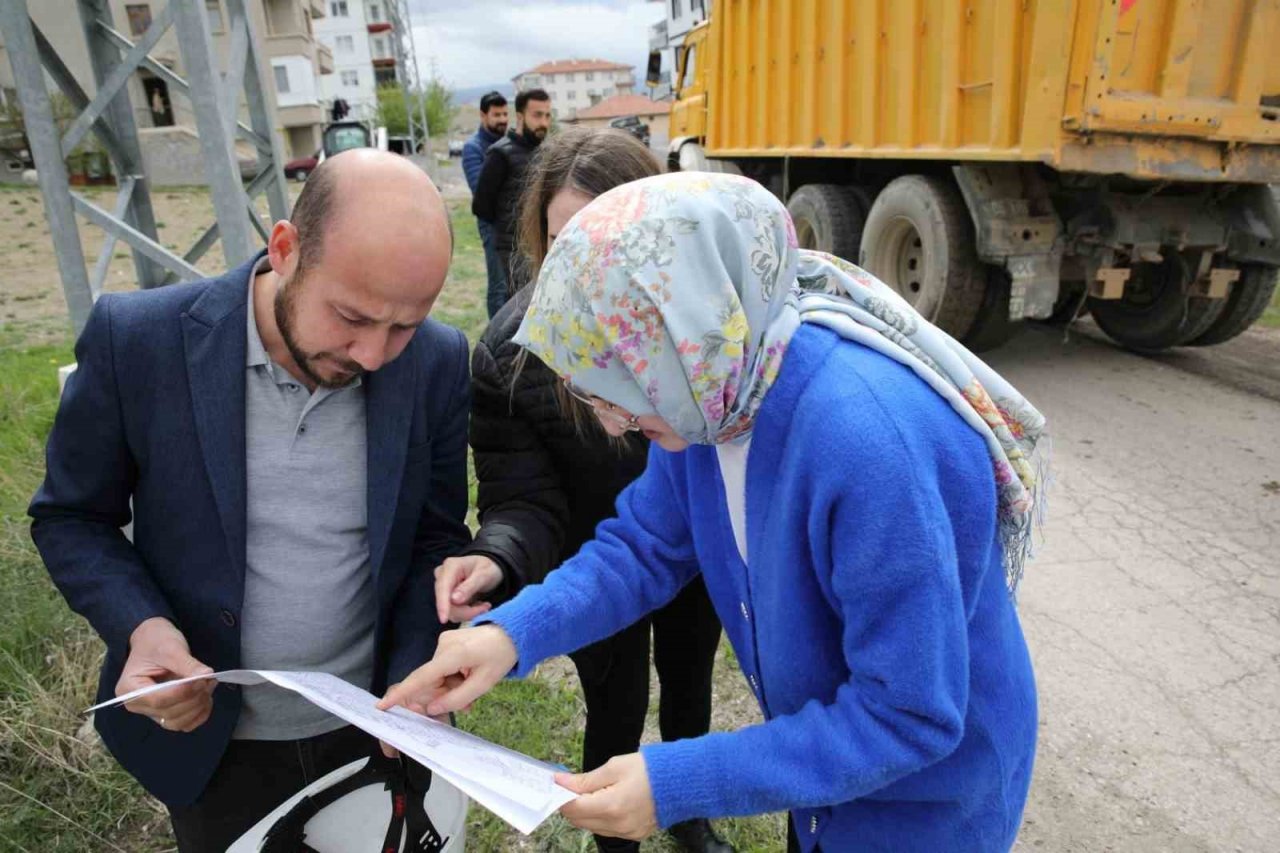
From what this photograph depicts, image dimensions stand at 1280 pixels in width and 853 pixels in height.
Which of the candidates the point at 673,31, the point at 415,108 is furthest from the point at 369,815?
the point at 415,108

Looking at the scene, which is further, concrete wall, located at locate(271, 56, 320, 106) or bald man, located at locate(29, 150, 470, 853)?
concrete wall, located at locate(271, 56, 320, 106)

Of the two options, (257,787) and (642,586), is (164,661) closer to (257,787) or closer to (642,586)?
(257,787)

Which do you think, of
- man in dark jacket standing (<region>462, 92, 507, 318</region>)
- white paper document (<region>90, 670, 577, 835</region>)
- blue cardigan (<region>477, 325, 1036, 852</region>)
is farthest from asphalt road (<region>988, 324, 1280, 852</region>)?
man in dark jacket standing (<region>462, 92, 507, 318</region>)

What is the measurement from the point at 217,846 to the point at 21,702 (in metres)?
1.26

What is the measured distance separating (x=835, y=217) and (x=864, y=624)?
624 centimetres

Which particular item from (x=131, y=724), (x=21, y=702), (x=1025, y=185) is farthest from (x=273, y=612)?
(x=1025, y=185)

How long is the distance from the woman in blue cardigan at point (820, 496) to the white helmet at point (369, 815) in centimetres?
55

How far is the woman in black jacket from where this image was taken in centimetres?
168

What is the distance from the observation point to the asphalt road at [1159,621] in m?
2.26

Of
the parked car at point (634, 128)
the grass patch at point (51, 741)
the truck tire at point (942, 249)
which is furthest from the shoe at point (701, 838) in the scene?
the truck tire at point (942, 249)

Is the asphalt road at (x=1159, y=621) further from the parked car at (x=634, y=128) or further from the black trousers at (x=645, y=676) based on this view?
the parked car at (x=634, y=128)

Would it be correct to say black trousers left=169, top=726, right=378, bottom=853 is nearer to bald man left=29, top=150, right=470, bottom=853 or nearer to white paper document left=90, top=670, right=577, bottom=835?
bald man left=29, top=150, right=470, bottom=853

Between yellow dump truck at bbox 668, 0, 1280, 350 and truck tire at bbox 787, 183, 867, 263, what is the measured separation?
0.02 m

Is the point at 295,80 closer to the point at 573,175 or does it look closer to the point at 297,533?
the point at 573,175
